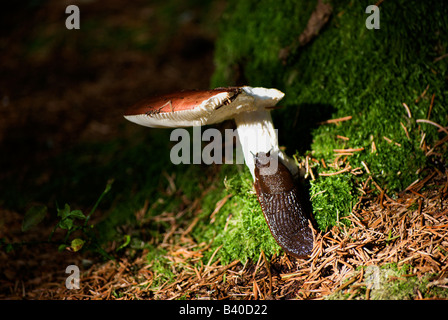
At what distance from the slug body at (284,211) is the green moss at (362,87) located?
182 millimetres

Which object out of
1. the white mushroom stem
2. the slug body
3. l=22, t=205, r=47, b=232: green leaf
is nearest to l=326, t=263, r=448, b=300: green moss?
the slug body

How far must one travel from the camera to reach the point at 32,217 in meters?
2.23

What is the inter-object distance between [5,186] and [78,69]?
2.95 metres

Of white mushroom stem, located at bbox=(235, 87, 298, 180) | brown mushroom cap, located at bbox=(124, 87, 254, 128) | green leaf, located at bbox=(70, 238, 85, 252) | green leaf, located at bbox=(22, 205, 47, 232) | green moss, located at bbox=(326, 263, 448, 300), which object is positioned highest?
brown mushroom cap, located at bbox=(124, 87, 254, 128)

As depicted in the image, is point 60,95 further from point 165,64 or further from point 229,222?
point 229,222

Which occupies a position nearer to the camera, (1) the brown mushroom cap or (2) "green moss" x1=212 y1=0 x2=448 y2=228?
(1) the brown mushroom cap

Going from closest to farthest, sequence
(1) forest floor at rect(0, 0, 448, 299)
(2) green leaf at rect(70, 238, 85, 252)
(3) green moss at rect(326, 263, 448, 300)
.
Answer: (3) green moss at rect(326, 263, 448, 300) → (1) forest floor at rect(0, 0, 448, 299) → (2) green leaf at rect(70, 238, 85, 252)

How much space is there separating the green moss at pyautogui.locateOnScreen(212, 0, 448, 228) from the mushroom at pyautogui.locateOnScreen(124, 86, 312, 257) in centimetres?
29

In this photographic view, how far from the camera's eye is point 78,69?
5.60 meters

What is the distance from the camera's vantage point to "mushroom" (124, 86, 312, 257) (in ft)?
5.43

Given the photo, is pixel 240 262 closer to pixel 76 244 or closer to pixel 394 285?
pixel 394 285

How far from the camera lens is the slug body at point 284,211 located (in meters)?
1.98

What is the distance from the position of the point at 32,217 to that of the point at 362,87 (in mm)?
2743

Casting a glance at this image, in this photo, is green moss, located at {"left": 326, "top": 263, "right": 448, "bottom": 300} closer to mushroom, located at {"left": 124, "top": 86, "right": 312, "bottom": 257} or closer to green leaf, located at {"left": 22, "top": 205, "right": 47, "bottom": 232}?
mushroom, located at {"left": 124, "top": 86, "right": 312, "bottom": 257}
